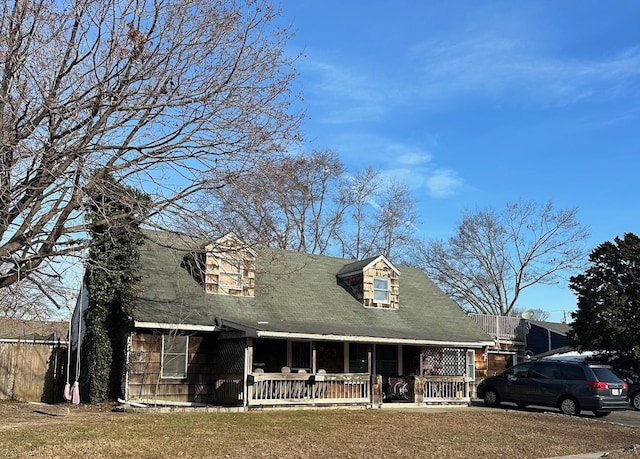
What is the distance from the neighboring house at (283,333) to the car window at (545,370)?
2.30 metres

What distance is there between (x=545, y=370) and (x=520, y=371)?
2.84ft

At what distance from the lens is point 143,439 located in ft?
36.4

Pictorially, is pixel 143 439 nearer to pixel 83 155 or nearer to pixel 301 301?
pixel 83 155

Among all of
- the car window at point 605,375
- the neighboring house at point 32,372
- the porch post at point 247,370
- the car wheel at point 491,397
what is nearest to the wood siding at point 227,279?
the porch post at point 247,370

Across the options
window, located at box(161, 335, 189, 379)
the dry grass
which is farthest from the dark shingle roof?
the dry grass

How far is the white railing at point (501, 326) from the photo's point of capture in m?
35.2

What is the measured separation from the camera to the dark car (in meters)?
19.2

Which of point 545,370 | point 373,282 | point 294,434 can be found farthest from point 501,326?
point 294,434

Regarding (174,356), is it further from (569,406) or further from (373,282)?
(569,406)

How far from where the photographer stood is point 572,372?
19.9m

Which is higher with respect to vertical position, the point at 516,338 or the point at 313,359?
the point at 516,338

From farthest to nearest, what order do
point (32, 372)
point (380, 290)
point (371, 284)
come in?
1. point (380, 290)
2. point (371, 284)
3. point (32, 372)

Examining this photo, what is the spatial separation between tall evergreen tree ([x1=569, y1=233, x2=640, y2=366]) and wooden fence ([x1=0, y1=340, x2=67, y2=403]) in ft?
67.6

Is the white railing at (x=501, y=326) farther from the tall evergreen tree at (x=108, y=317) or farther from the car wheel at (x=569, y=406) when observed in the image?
the tall evergreen tree at (x=108, y=317)
